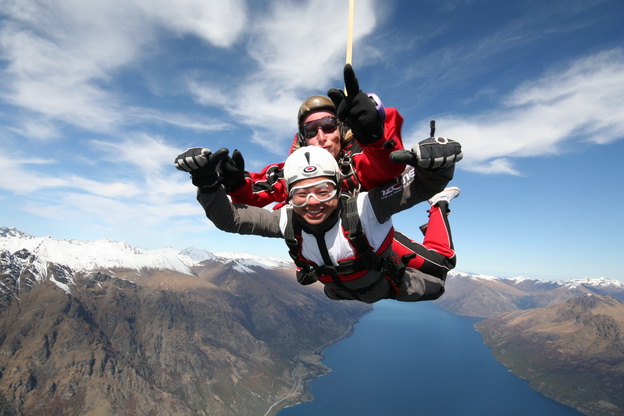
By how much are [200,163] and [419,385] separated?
156 meters

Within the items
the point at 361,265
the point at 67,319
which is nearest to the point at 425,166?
the point at 361,265

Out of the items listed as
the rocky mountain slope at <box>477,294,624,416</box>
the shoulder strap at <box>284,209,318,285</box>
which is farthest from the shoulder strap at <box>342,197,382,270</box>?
the rocky mountain slope at <box>477,294,624,416</box>

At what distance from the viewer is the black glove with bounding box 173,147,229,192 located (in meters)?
3.42

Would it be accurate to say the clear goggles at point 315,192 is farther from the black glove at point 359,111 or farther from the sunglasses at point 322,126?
the sunglasses at point 322,126

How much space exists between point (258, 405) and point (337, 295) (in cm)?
16063

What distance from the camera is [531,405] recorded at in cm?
12425

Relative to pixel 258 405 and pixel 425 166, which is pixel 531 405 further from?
pixel 425 166

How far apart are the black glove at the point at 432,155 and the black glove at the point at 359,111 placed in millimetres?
294

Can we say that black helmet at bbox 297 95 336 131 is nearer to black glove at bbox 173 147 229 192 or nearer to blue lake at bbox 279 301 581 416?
black glove at bbox 173 147 229 192

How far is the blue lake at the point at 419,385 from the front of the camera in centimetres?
11644

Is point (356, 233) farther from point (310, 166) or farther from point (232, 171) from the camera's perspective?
point (232, 171)

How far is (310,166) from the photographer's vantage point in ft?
11.8

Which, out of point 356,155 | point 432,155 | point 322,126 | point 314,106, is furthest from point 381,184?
point 314,106

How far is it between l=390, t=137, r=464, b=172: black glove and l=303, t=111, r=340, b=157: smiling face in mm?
1877
